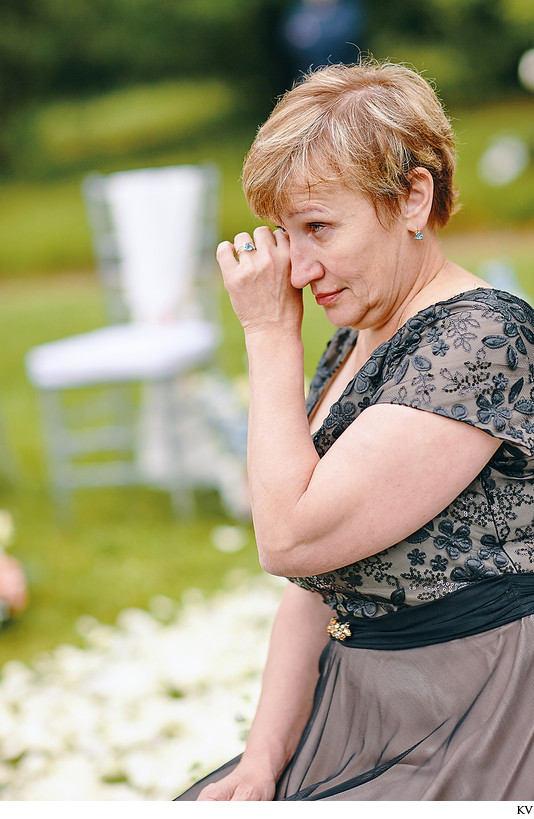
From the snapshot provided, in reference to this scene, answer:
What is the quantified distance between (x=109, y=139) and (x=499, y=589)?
50.5 ft

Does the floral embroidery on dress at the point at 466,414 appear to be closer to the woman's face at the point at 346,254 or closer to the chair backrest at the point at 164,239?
the woman's face at the point at 346,254

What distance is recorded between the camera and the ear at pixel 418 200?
1.39 meters

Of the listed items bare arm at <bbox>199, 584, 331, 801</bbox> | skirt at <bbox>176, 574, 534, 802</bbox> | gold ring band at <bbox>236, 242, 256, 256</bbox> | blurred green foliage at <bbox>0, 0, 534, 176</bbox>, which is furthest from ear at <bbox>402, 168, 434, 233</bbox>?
blurred green foliage at <bbox>0, 0, 534, 176</bbox>

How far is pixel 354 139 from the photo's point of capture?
1343 mm

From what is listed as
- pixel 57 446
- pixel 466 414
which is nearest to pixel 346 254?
pixel 466 414

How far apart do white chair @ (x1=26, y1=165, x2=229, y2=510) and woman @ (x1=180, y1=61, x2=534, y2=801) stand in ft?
9.96

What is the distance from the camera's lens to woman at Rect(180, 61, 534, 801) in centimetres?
129

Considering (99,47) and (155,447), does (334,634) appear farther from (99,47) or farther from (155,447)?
(99,47)

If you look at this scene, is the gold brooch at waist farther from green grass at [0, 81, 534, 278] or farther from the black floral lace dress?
green grass at [0, 81, 534, 278]

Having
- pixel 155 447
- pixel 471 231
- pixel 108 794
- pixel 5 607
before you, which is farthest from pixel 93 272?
pixel 108 794

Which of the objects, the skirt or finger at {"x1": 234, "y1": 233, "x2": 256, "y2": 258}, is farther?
finger at {"x1": 234, "y1": 233, "x2": 256, "y2": 258}

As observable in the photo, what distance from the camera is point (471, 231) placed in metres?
12.5

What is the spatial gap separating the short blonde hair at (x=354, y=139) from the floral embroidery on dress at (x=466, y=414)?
202 mm

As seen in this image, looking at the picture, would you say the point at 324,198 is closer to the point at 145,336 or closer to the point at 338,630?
the point at 338,630
